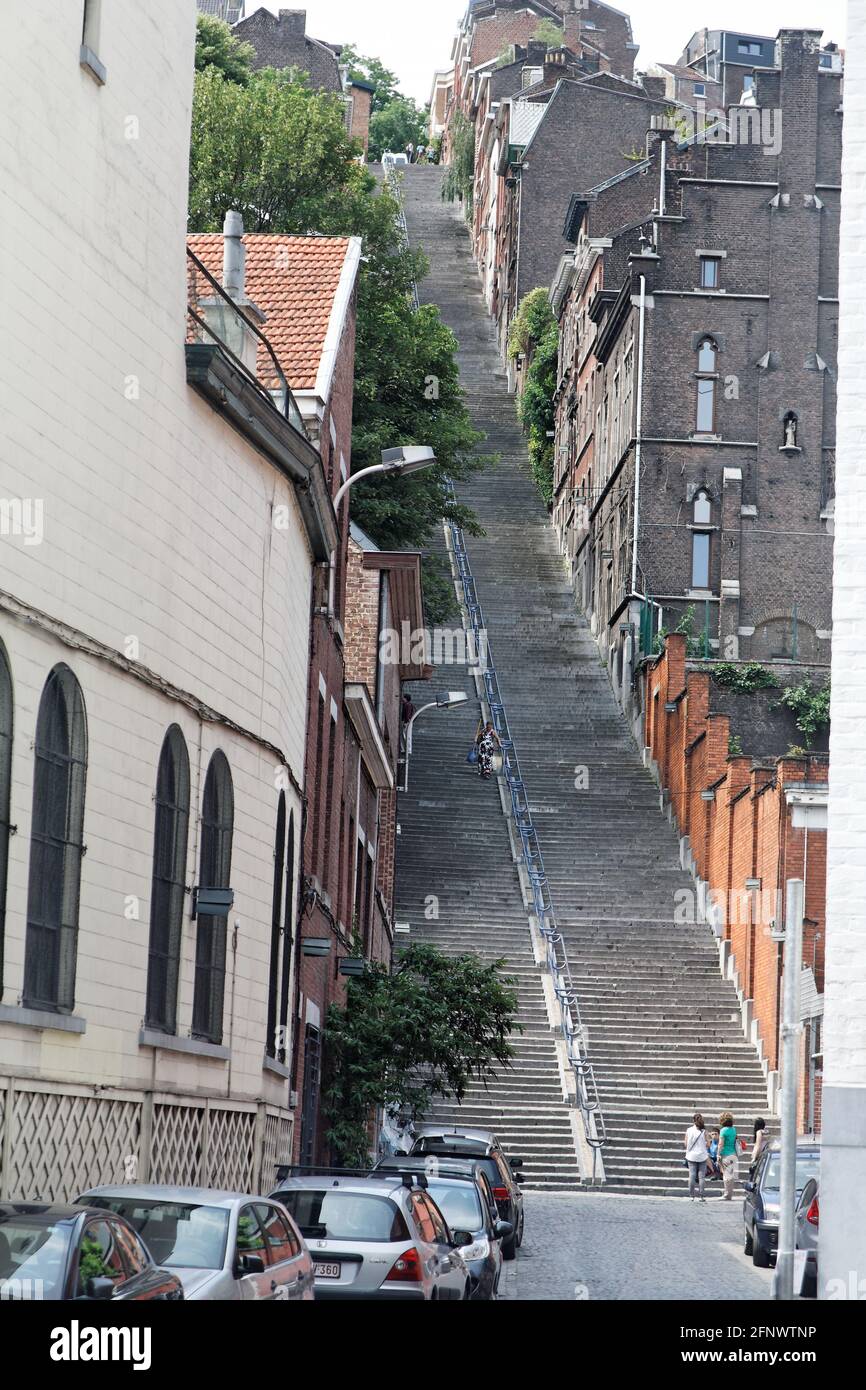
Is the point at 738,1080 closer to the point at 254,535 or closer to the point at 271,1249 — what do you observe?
the point at 254,535

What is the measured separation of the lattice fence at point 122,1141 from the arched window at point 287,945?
3.73ft

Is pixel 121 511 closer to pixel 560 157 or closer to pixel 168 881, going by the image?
pixel 168 881

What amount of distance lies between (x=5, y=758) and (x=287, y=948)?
9.53m

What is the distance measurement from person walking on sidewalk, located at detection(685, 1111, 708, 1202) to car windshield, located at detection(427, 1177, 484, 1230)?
13.5 meters

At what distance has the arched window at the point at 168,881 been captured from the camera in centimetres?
1845

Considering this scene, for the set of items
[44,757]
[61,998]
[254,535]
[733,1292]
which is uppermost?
[254,535]

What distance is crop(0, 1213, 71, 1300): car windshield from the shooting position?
32.7 feet

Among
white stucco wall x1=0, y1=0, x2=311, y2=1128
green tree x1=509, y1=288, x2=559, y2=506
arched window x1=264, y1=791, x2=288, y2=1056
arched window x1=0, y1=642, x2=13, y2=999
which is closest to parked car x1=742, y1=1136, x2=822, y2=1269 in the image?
arched window x1=264, y1=791, x2=288, y2=1056

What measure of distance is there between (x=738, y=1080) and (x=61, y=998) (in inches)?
1004

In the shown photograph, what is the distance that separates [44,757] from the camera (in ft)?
51.1

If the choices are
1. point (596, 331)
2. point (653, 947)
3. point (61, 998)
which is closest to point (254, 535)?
point (61, 998)
